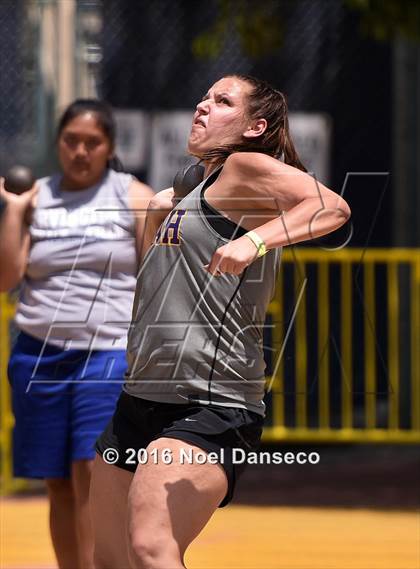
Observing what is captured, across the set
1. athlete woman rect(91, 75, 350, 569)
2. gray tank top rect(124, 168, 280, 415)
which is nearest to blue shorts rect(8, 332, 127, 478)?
athlete woman rect(91, 75, 350, 569)

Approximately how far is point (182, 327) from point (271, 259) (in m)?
0.31

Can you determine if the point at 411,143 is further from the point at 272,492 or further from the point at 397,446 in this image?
the point at 272,492

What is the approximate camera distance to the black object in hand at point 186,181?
4301mm

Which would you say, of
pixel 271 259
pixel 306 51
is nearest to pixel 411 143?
pixel 306 51

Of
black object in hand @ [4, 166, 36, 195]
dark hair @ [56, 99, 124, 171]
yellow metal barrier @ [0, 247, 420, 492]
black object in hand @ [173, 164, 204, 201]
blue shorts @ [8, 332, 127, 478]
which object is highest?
black object in hand @ [173, 164, 204, 201]

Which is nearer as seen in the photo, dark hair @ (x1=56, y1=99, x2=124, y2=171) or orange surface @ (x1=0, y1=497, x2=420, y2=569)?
dark hair @ (x1=56, y1=99, x2=124, y2=171)

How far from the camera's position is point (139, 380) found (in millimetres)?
4066

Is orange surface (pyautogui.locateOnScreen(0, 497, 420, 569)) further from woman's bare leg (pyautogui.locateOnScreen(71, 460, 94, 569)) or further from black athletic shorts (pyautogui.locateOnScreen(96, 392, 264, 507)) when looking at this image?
black athletic shorts (pyautogui.locateOnScreen(96, 392, 264, 507))

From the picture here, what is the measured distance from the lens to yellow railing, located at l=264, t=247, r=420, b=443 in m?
10.2

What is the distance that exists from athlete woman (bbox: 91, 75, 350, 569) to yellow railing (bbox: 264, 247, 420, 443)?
602 cm

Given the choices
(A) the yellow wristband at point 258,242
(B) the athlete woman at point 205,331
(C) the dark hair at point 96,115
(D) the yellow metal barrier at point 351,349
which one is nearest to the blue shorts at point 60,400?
(C) the dark hair at point 96,115

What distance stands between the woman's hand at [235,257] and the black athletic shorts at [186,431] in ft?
1.47

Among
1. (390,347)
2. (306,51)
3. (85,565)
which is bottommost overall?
(390,347)

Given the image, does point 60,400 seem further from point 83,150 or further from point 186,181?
point 186,181
